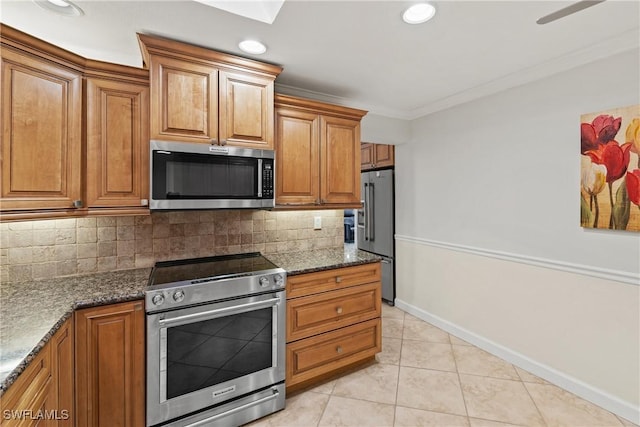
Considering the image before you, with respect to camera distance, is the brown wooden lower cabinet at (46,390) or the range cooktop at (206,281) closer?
the brown wooden lower cabinet at (46,390)

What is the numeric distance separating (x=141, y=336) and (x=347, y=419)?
1410 millimetres

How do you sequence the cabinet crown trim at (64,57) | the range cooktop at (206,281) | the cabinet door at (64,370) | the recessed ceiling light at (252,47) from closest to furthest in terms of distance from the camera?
the cabinet door at (64,370) < the cabinet crown trim at (64,57) < the range cooktop at (206,281) < the recessed ceiling light at (252,47)

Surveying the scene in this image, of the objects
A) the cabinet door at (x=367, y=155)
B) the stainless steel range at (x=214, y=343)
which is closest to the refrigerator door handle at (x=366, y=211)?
the cabinet door at (x=367, y=155)

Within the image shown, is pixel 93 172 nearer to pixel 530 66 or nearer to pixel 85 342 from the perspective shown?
pixel 85 342

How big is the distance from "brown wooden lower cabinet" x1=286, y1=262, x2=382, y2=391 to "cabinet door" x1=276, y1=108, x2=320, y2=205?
0.67m

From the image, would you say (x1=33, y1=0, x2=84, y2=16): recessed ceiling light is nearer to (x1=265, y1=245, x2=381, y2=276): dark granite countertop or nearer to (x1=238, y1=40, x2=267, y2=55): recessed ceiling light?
(x1=238, y1=40, x2=267, y2=55): recessed ceiling light

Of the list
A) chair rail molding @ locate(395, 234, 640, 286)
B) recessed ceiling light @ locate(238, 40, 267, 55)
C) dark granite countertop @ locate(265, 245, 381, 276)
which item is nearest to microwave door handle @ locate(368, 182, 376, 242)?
chair rail molding @ locate(395, 234, 640, 286)

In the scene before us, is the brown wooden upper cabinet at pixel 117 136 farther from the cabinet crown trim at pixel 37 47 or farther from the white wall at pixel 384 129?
the white wall at pixel 384 129

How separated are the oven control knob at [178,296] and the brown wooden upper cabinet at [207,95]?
97 cm

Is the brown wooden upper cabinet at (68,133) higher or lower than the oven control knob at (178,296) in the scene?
A: higher

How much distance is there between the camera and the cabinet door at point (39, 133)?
1.47 m

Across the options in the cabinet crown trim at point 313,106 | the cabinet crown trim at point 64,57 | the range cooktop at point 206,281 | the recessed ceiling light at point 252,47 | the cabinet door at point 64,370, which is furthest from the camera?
the cabinet crown trim at point 313,106

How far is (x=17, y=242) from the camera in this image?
1.83 meters

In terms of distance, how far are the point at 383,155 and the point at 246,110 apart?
2.41 m
